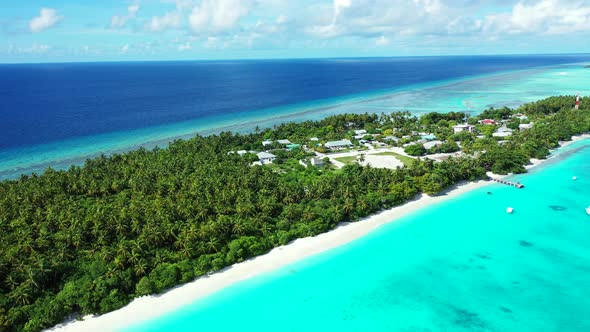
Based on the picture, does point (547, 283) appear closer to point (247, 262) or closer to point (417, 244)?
point (417, 244)

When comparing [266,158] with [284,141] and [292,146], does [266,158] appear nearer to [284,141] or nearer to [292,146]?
[292,146]

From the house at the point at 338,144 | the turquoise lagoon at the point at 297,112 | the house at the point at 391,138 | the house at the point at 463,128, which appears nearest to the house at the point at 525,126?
the house at the point at 463,128

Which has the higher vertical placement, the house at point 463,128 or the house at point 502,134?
the house at point 463,128

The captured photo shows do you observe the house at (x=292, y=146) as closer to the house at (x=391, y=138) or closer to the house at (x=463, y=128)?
the house at (x=391, y=138)

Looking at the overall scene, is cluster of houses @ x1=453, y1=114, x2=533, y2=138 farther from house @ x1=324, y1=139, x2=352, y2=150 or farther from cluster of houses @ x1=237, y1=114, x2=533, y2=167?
house @ x1=324, y1=139, x2=352, y2=150

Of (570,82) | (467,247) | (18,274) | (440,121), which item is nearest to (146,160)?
(18,274)

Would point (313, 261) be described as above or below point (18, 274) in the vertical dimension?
below
